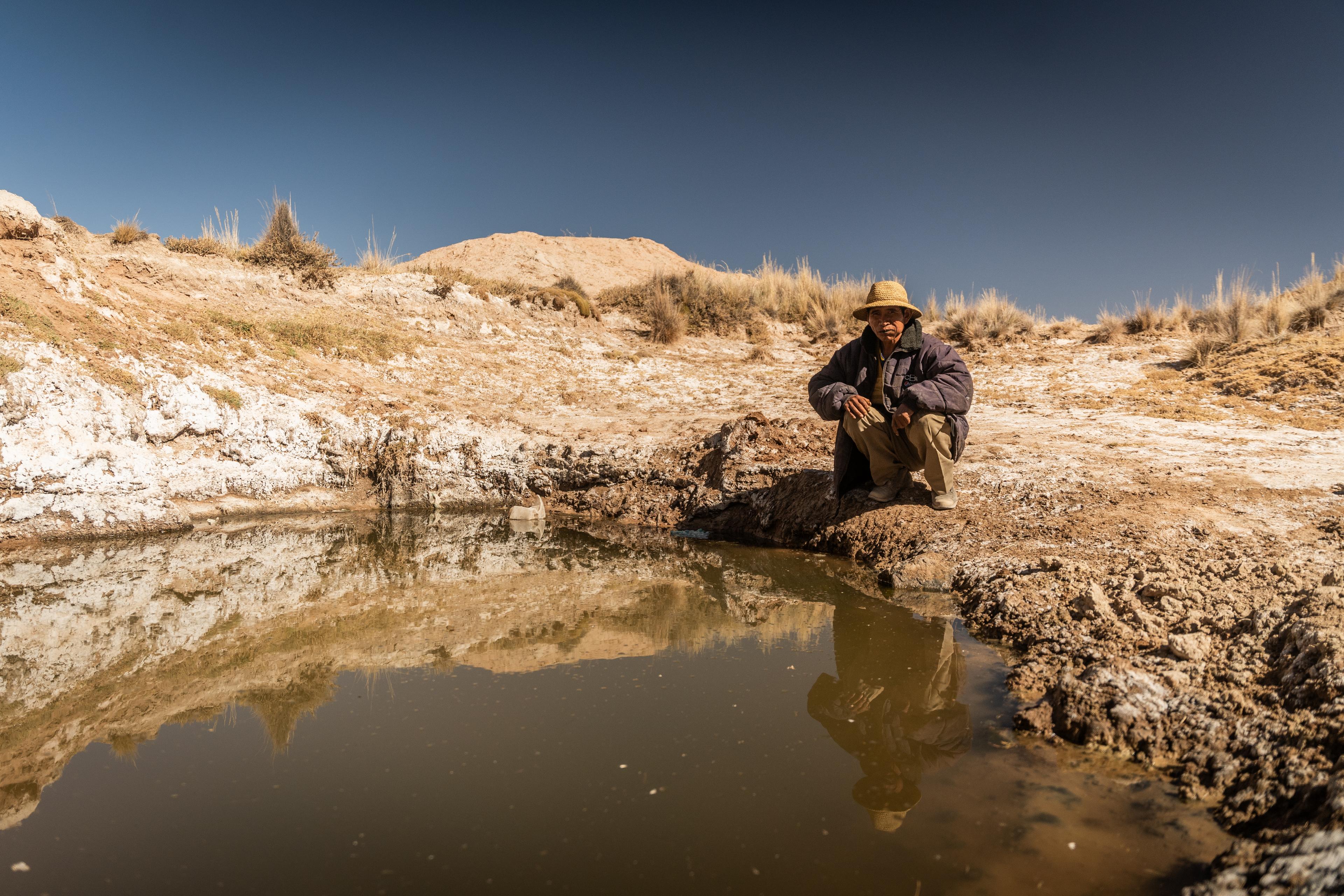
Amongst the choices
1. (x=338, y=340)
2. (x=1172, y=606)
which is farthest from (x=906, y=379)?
(x=338, y=340)

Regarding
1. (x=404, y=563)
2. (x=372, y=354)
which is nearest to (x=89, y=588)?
(x=404, y=563)

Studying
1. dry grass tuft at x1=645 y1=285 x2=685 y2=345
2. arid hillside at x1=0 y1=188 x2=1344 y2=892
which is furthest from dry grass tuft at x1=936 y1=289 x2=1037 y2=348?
dry grass tuft at x1=645 y1=285 x2=685 y2=345

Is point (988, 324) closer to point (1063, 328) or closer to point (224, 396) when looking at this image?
point (1063, 328)

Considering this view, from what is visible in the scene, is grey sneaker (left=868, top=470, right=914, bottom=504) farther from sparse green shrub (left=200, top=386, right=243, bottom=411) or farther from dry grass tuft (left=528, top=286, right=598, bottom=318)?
dry grass tuft (left=528, top=286, right=598, bottom=318)

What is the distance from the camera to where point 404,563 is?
559 cm

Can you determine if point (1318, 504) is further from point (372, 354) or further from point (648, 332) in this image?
point (648, 332)

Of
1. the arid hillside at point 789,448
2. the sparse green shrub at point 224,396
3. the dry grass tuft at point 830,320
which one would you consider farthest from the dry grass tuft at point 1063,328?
the sparse green shrub at point 224,396

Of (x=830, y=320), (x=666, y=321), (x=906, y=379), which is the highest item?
(x=830, y=320)

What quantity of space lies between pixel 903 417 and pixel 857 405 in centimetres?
32

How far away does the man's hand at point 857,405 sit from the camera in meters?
4.81

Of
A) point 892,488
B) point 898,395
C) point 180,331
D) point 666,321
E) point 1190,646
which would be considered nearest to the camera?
point 1190,646

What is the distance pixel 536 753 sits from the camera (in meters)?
2.66

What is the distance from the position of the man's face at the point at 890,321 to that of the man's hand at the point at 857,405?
17.2 inches

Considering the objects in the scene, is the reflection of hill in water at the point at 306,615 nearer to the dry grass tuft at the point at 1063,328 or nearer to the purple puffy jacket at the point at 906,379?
the purple puffy jacket at the point at 906,379
